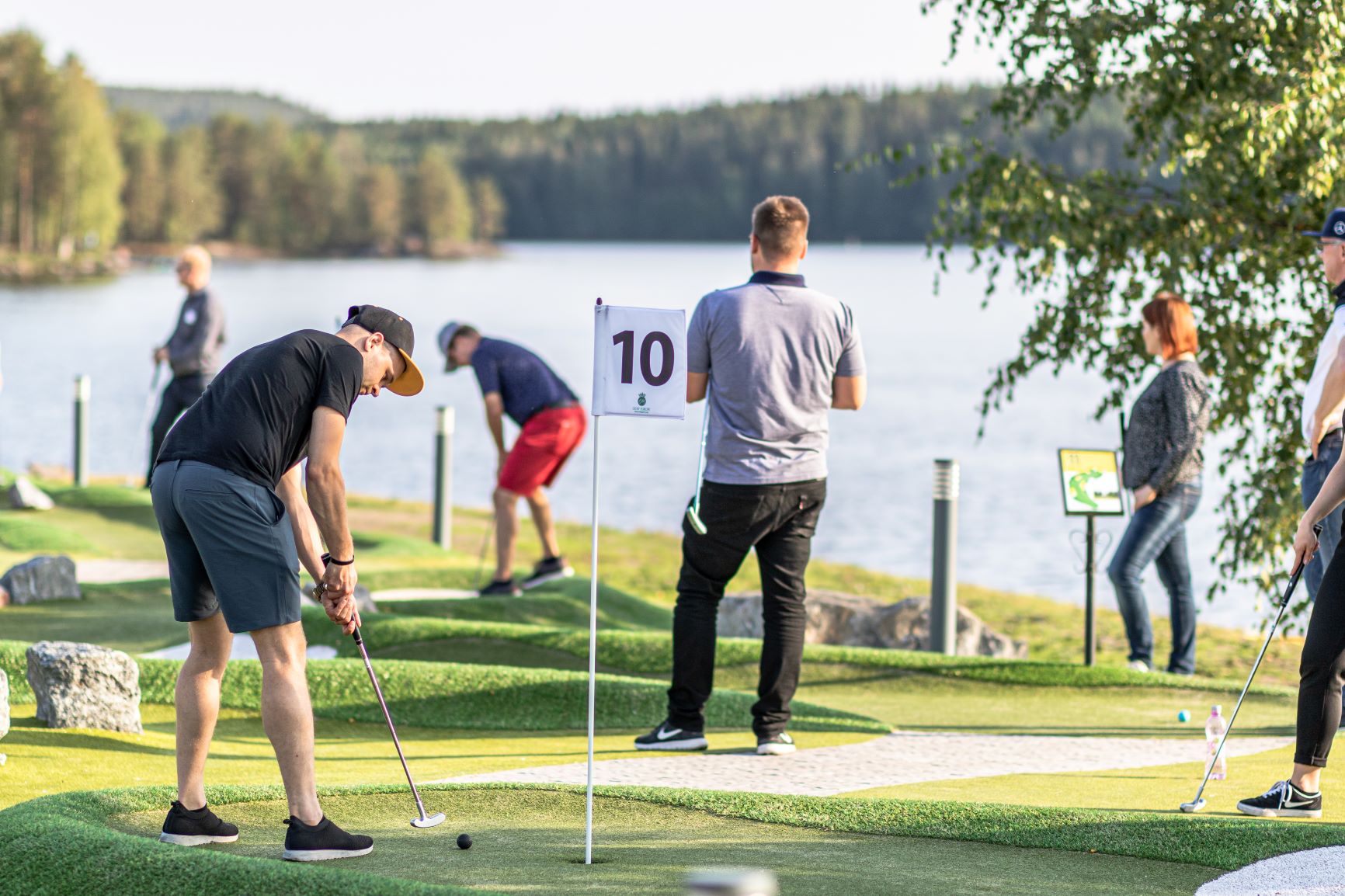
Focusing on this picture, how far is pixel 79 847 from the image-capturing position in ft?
14.7

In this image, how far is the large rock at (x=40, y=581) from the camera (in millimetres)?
10305

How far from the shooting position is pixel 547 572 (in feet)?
37.8

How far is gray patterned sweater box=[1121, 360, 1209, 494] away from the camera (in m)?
8.64

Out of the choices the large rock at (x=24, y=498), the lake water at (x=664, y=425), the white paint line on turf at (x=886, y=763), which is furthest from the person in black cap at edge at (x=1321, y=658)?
the large rock at (x=24, y=498)

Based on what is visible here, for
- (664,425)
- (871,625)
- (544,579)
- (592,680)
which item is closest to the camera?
(592,680)

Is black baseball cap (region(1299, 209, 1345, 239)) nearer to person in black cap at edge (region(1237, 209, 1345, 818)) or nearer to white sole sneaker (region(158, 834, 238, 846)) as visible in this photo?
person in black cap at edge (region(1237, 209, 1345, 818))

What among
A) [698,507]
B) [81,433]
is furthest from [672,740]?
[81,433]

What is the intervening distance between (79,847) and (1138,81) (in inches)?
332

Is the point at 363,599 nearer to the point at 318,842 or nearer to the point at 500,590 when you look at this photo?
the point at 500,590

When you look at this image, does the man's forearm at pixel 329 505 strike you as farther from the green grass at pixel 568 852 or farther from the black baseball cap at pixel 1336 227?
the black baseball cap at pixel 1336 227

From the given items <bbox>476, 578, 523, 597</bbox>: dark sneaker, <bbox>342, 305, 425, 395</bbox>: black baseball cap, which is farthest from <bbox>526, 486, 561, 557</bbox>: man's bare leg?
<bbox>342, 305, 425, 395</bbox>: black baseball cap

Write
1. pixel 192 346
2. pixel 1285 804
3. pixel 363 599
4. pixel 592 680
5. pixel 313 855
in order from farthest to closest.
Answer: pixel 192 346 → pixel 363 599 → pixel 1285 804 → pixel 592 680 → pixel 313 855

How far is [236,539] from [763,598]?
2.82 m

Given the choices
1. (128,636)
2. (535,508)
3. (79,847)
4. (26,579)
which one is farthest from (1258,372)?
(79,847)
